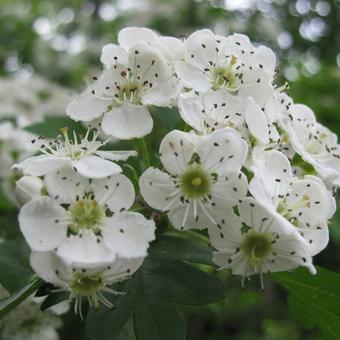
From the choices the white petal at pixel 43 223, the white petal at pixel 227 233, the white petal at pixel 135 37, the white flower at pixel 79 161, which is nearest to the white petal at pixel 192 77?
the white petal at pixel 135 37

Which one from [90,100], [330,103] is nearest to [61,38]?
[330,103]

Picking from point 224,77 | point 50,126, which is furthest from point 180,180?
point 50,126

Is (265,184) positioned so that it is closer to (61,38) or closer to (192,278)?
(192,278)

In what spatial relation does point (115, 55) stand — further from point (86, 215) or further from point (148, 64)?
point (86, 215)

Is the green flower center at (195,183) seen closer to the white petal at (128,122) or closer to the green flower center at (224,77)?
the white petal at (128,122)

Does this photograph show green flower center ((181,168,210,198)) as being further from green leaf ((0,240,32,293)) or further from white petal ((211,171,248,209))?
green leaf ((0,240,32,293))

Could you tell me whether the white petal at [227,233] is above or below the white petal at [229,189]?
below
